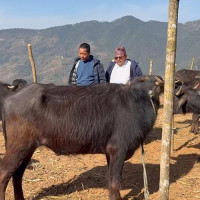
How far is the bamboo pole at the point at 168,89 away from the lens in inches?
138

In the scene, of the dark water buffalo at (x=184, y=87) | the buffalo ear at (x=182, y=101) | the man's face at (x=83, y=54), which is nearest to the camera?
the man's face at (x=83, y=54)

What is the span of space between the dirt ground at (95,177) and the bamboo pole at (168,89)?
1.39 metres

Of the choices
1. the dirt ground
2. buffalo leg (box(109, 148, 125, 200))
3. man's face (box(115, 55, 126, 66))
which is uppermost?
man's face (box(115, 55, 126, 66))

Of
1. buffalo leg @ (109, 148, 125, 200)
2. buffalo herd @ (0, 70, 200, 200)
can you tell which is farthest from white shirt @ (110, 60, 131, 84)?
buffalo leg @ (109, 148, 125, 200)

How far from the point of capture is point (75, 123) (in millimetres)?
4602

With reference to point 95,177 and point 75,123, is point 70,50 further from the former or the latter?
point 75,123

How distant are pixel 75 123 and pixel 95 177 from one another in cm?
185

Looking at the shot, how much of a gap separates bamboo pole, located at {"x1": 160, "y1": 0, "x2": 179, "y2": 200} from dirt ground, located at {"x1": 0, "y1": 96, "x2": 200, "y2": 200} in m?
1.39

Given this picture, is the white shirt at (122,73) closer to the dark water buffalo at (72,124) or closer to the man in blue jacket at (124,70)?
the man in blue jacket at (124,70)

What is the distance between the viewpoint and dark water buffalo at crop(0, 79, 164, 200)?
178 inches

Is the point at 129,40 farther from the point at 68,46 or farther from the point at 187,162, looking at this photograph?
the point at 187,162


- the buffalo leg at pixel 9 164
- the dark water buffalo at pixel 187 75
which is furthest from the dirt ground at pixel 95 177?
the dark water buffalo at pixel 187 75

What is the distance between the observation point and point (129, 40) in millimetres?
184625

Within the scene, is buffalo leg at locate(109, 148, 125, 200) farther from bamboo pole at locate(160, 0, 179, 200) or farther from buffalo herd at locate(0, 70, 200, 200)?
bamboo pole at locate(160, 0, 179, 200)
